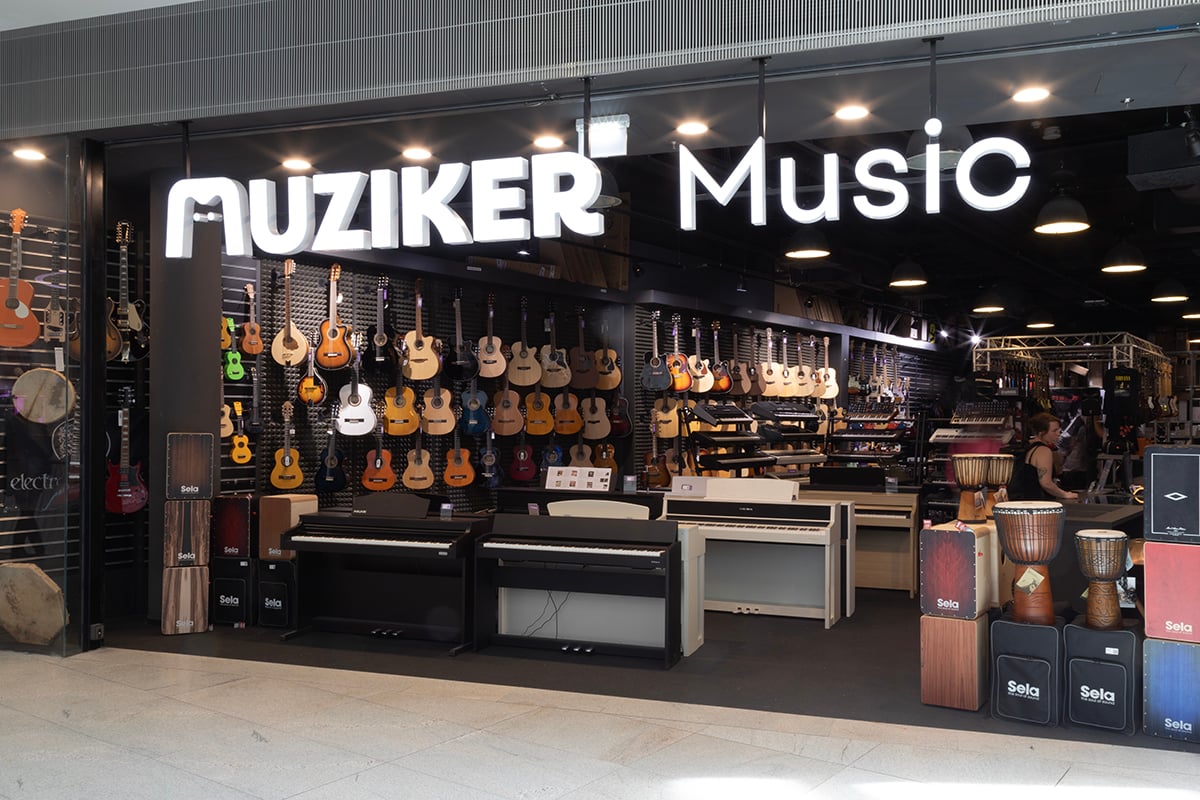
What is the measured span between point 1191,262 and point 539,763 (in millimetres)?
13241

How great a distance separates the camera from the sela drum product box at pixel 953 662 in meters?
4.68

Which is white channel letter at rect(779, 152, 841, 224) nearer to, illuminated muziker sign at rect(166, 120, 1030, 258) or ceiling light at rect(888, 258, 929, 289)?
illuminated muziker sign at rect(166, 120, 1030, 258)

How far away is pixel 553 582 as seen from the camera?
5891mm

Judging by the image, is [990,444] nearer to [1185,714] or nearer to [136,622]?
[1185,714]

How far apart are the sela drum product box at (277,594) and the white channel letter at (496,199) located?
269 cm

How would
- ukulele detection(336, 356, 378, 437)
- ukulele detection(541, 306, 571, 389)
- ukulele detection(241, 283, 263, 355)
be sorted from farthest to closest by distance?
ukulele detection(541, 306, 571, 389) → ukulele detection(336, 356, 378, 437) → ukulele detection(241, 283, 263, 355)

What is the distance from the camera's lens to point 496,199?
5.14 m

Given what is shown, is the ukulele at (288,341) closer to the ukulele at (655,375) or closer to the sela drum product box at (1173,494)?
the ukulele at (655,375)

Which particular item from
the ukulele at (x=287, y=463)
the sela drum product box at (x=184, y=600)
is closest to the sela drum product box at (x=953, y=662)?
the sela drum product box at (x=184, y=600)

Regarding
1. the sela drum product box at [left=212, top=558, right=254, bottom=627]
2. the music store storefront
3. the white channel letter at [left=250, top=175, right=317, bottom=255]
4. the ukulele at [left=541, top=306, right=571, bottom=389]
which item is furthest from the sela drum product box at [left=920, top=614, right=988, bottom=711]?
the ukulele at [left=541, top=306, right=571, bottom=389]

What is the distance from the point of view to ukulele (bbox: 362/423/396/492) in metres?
8.13

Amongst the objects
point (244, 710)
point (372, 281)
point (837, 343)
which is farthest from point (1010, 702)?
point (837, 343)

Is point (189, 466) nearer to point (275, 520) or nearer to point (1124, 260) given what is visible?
point (275, 520)

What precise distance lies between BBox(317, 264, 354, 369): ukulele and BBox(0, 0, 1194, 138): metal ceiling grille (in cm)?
244
